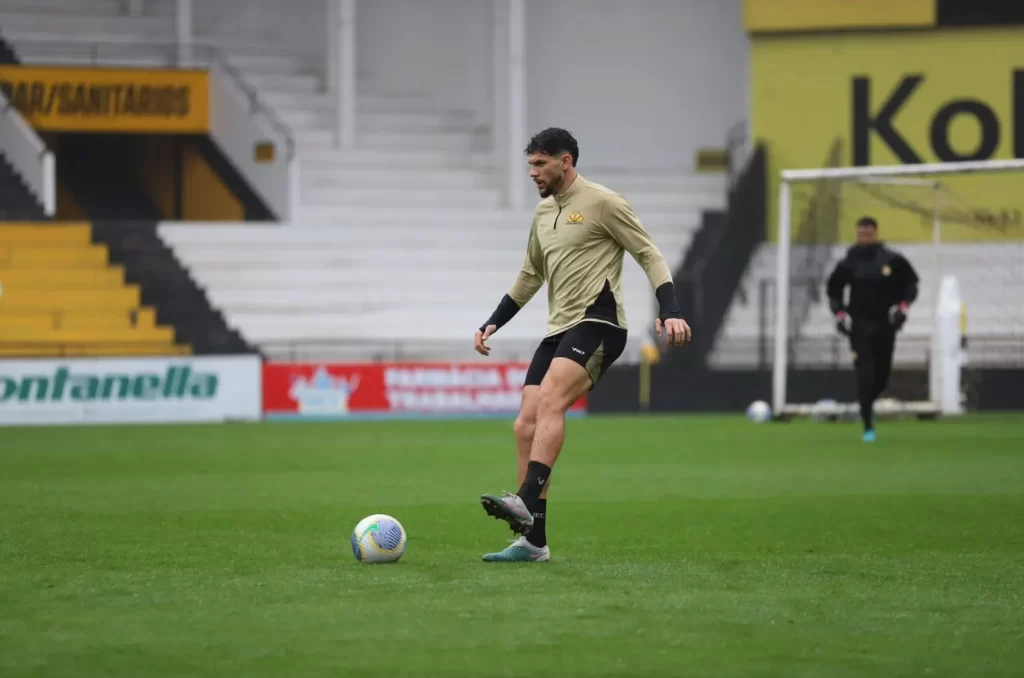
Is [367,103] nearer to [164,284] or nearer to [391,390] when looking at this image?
[164,284]

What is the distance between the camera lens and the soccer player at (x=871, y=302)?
1659 centimetres

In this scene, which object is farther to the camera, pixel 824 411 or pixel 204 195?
pixel 204 195

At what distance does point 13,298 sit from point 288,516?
18.1 m

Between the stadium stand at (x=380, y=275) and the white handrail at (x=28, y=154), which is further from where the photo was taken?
the white handrail at (x=28, y=154)

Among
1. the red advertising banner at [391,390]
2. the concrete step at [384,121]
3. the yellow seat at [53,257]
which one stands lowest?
the red advertising banner at [391,390]

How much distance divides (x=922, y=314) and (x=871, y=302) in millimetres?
13030

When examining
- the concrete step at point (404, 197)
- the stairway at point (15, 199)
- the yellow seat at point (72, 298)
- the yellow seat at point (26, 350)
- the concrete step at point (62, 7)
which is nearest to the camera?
the yellow seat at point (26, 350)

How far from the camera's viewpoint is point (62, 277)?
27219mm

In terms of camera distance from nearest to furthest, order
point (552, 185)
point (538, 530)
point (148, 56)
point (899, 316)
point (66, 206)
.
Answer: point (538, 530) < point (552, 185) < point (899, 316) < point (148, 56) < point (66, 206)

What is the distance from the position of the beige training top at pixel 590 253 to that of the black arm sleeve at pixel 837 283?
9.35 meters

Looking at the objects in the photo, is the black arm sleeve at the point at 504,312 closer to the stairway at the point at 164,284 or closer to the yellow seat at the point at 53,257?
the stairway at the point at 164,284

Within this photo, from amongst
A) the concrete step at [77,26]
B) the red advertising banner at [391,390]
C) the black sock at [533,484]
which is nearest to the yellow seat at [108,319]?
the red advertising banner at [391,390]

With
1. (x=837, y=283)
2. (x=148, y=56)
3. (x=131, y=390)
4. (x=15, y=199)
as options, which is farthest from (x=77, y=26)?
(x=837, y=283)

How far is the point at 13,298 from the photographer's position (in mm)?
26547
